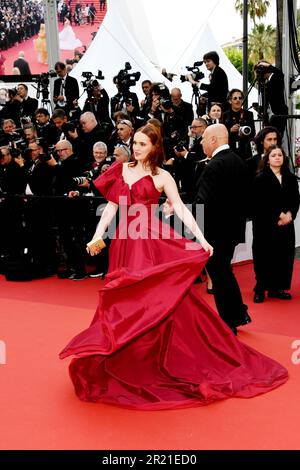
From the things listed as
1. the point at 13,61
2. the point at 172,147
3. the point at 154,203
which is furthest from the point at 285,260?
the point at 13,61

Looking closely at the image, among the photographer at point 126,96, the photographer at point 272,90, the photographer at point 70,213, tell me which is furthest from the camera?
the photographer at point 126,96

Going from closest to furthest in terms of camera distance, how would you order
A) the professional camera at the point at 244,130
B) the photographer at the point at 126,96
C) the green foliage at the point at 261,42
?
the professional camera at the point at 244,130 → the photographer at the point at 126,96 → the green foliage at the point at 261,42

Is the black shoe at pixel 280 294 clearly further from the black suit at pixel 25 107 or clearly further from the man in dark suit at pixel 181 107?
the black suit at pixel 25 107

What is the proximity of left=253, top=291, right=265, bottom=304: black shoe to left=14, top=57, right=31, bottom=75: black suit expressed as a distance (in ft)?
25.0

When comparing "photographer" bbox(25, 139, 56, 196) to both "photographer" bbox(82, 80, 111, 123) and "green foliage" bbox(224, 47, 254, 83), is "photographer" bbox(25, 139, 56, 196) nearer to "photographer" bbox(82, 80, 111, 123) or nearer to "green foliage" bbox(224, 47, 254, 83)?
"photographer" bbox(82, 80, 111, 123)

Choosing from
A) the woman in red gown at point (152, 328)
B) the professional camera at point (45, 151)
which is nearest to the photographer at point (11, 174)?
the professional camera at point (45, 151)

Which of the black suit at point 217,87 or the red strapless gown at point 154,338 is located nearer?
the red strapless gown at point 154,338

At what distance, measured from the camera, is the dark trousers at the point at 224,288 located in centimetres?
534

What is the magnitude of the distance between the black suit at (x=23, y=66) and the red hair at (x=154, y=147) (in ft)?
28.2

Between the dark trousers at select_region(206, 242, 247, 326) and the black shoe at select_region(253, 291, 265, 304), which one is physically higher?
the dark trousers at select_region(206, 242, 247, 326)

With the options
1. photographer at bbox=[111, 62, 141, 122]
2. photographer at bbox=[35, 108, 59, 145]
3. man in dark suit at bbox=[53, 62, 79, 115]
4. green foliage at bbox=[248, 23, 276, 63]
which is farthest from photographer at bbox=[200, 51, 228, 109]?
green foliage at bbox=[248, 23, 276, 63]

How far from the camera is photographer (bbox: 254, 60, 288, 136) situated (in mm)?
8195

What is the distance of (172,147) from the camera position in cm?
745
